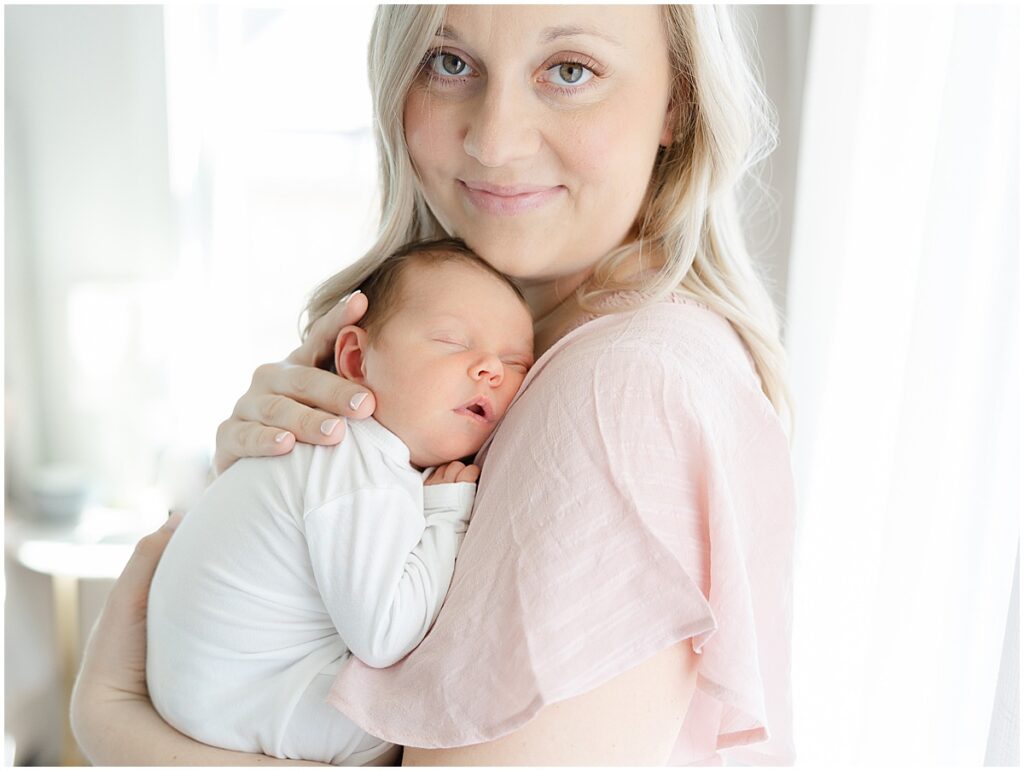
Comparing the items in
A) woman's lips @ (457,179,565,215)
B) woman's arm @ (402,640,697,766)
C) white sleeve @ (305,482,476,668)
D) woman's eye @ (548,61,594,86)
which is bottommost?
woman's arm @ (402,640,697,766)

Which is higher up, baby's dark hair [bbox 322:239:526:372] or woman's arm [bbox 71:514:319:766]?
baby's dark hair [bbox 322:239:526:372]

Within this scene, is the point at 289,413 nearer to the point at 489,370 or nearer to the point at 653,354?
the point at 489,370

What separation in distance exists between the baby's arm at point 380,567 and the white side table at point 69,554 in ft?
8.21

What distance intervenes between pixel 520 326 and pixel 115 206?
9.13 feet

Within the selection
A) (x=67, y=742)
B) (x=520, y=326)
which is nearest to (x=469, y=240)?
(x=520, y=326)

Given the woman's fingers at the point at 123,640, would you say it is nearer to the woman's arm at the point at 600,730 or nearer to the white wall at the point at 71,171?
the woman's arm at the point at 600,730

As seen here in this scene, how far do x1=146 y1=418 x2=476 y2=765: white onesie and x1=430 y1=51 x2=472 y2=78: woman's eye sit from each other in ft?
1.41

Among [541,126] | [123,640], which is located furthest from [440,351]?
[123,640]

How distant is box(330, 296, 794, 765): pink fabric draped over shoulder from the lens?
2.71 ft

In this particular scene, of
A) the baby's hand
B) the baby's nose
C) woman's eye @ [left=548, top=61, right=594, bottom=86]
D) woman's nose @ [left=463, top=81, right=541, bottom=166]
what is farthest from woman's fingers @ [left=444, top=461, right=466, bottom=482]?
woman's eye @ [left=548, top=61, right=594, bottom=86]

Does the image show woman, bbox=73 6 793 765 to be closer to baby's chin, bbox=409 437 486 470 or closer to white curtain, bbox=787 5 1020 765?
baby's chin, bbox=409 437 486 470

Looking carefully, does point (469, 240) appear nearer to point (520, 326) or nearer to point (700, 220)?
point (520, 326)

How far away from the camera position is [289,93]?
11.2 ft

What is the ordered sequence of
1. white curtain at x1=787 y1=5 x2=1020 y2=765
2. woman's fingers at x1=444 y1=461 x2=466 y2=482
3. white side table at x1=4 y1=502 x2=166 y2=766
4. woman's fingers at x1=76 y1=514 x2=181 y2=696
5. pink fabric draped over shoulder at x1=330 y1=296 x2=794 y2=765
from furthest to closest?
1. white side table at x1=4 y1=502 x2=166 y2=766
2. white curtain at x1=787 y1=5 x2=1020 y2=765
3. woman's fingers at x1=76 y1=514 x2=181 y2=696
4. woman's fingers at x1=444 y1=461 x2=466 y2=482
5. pink fabric draped over shoulder at x1=330 y1=296 x2=794 y2=765
